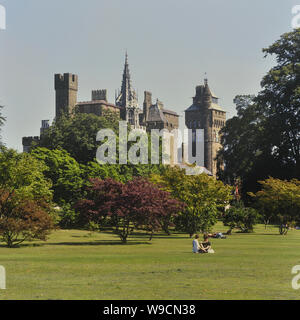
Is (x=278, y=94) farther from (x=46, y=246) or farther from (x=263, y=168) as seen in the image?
(x=46, y=246)

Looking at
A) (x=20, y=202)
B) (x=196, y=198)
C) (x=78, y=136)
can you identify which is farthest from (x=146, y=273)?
(x=78, y=136)

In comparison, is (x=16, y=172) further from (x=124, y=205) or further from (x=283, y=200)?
(x=283, y=200)

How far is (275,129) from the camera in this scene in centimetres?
6700

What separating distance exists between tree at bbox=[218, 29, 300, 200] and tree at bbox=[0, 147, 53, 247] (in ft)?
96.6

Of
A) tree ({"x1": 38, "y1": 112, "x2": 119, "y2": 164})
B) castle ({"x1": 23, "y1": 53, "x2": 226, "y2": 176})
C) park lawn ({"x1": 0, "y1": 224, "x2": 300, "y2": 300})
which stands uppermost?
castle ({"x1": 23, "y1": 53, "x2": 226, "y2": 176})

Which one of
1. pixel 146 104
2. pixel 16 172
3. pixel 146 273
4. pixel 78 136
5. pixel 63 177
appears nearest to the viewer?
pixel 146 273

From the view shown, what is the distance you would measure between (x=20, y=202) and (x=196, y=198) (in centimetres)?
1487

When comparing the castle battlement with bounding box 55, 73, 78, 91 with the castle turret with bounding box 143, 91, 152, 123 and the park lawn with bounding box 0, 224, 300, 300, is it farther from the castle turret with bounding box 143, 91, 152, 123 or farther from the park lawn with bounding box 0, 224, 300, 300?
the park lawn with bounding box 0, 224, 300, 300

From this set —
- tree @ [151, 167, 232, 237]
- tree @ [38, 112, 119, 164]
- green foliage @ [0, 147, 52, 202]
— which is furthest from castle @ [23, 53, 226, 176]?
green foliage @ [0, 147, 52, 202]

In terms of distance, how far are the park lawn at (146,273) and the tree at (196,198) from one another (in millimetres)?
13350

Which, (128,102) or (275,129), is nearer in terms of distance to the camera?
(275,129)

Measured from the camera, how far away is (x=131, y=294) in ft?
57.1

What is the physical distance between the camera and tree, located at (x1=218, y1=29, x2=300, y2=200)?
2655 inches
